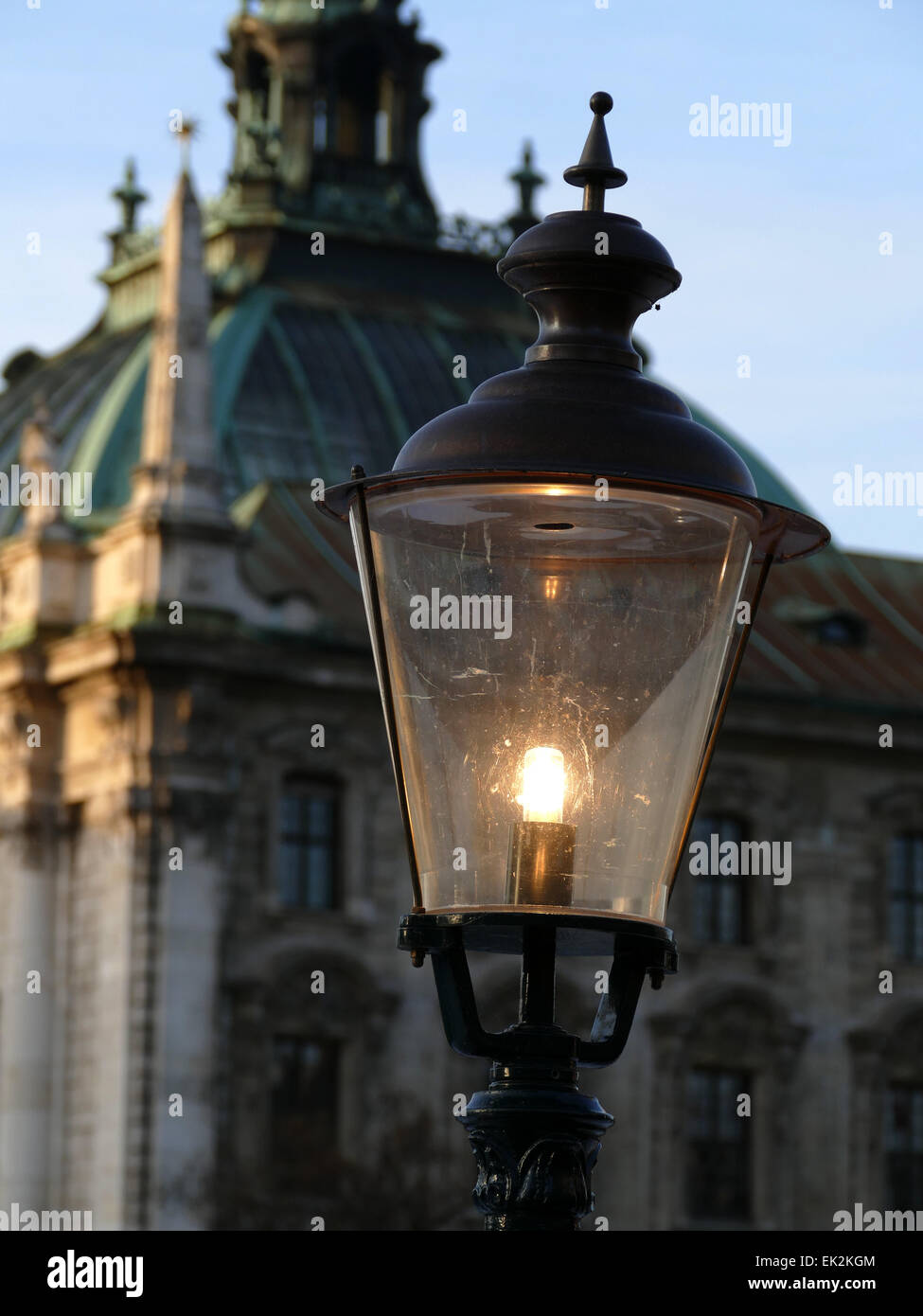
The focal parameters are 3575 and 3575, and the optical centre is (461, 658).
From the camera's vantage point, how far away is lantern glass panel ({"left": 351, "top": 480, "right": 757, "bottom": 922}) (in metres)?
7.72

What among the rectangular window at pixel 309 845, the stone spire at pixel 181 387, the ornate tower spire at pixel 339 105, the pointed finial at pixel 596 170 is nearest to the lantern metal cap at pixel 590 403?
the pointed finial at pixel 596 170

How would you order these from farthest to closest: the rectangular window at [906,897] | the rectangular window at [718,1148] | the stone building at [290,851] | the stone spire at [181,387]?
the rectangular window at [906,897]
the rectangular window at [718,1148]
the stone spire at [181,387]
the stone building at [290,851]

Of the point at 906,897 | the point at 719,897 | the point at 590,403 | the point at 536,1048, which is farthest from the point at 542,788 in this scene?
the point at 906,897

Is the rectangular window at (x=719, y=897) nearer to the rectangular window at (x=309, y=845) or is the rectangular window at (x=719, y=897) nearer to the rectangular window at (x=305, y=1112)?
the rectangular window at (x=309, y=845)

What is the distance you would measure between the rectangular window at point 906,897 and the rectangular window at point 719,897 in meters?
2.61

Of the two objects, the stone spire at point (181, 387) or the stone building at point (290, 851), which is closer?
the stone building at point (290, 851)

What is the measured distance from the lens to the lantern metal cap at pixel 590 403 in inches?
305

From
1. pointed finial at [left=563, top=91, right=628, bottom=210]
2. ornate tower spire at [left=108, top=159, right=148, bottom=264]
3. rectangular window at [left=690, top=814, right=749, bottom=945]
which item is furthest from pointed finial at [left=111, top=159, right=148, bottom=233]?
pointed finial at [left=563, top=91, right=628, bottom=210]

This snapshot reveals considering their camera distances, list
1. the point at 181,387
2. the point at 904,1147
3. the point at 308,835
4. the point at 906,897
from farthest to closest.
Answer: the point at 906,897, the point at 904,1147, the point at 181,387, the point at 308,835

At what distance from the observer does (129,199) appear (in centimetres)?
6681

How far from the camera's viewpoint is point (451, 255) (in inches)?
2562

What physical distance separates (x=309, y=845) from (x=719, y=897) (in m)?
7.21

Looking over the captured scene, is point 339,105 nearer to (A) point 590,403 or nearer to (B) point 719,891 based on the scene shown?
(B) point 719,891

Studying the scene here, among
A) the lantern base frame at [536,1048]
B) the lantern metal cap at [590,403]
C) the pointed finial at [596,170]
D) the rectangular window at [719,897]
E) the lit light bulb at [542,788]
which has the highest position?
the rectangular window at [719,897]
